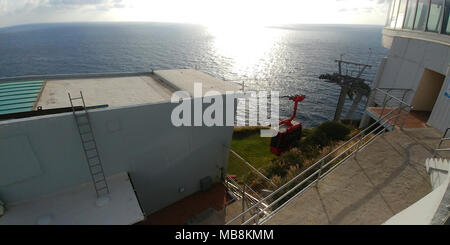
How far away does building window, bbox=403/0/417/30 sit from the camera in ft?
53.2

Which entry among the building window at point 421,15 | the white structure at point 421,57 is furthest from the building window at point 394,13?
the building window at point 421,15

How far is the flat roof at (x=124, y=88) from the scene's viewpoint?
10.6 m

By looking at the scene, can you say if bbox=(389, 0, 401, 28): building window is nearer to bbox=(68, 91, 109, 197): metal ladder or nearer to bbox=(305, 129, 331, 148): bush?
bbox=(305, 129, 331, 148): bush

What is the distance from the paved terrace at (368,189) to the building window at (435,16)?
8391 mm

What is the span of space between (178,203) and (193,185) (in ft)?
4.55

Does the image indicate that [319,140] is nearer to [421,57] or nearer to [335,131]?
[335,131]

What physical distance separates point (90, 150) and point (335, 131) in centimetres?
2187

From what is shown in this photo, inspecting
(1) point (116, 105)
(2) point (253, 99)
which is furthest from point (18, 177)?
(2) point (253, 99)

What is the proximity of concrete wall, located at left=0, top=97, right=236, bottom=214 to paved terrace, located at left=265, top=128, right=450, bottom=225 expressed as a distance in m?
6.31

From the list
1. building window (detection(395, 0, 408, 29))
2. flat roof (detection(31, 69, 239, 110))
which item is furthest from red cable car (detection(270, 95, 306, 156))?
building window (detection(395, 0, 408, 29))

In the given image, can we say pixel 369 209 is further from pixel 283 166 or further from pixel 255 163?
pixel 255 163

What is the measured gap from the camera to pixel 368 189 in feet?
28.4

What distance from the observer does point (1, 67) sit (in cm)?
7531
